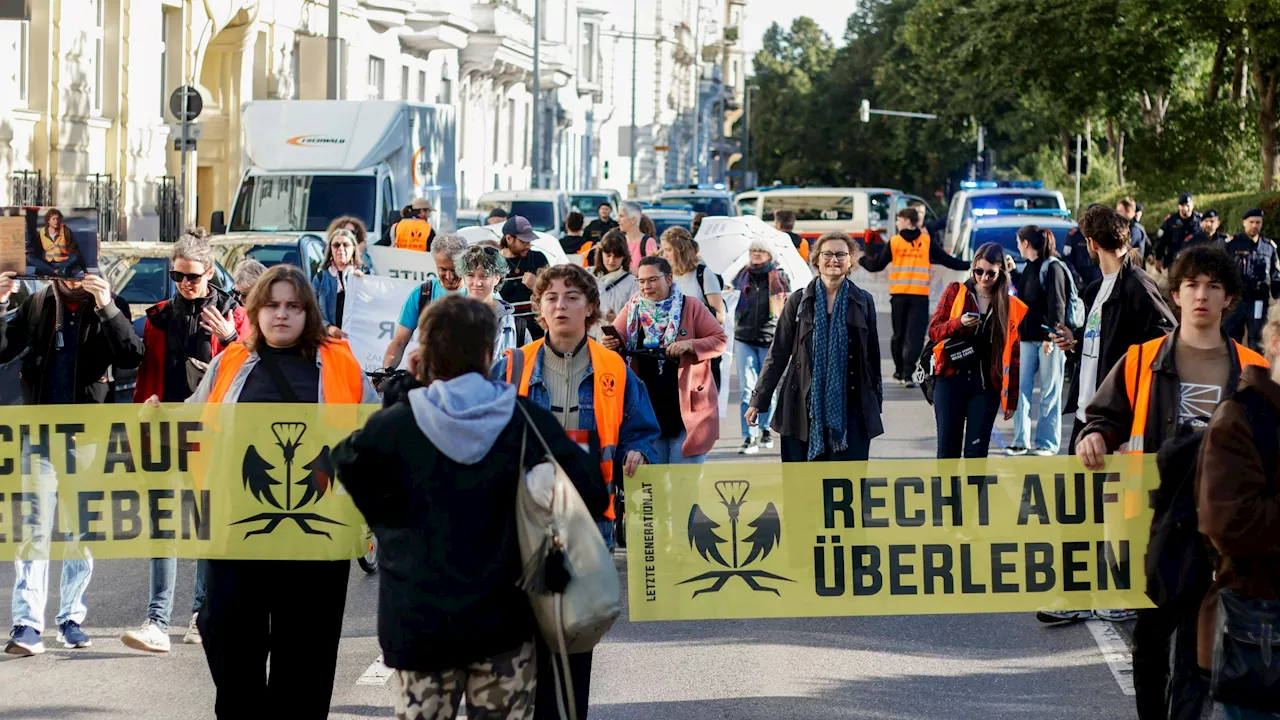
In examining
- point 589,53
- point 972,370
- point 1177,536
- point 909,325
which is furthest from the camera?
point 589,53

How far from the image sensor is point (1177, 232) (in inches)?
902

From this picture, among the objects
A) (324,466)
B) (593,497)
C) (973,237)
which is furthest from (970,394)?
(973,237)

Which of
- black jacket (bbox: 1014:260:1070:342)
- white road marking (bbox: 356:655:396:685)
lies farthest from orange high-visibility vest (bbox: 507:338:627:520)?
black jacket (bbox: 1014:260:1070:342)

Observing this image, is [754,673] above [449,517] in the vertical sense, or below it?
below

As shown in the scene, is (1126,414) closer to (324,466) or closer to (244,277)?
(324,466)

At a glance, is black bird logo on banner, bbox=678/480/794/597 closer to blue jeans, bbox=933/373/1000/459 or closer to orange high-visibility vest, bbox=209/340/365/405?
orange high-visibility vest, bbox=209/340/365/405

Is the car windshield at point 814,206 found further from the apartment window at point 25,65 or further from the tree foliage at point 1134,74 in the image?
the apartment window at point 25,65

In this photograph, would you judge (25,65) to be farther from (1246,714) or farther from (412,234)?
(1246,714)

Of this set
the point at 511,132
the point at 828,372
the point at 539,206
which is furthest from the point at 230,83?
the point at 828,372

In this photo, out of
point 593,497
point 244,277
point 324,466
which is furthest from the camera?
point 244,277

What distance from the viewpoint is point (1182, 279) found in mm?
6301

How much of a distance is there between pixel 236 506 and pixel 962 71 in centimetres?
3251

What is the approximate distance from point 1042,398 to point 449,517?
33.9 ft

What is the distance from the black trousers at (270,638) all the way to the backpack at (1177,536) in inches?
97.4
